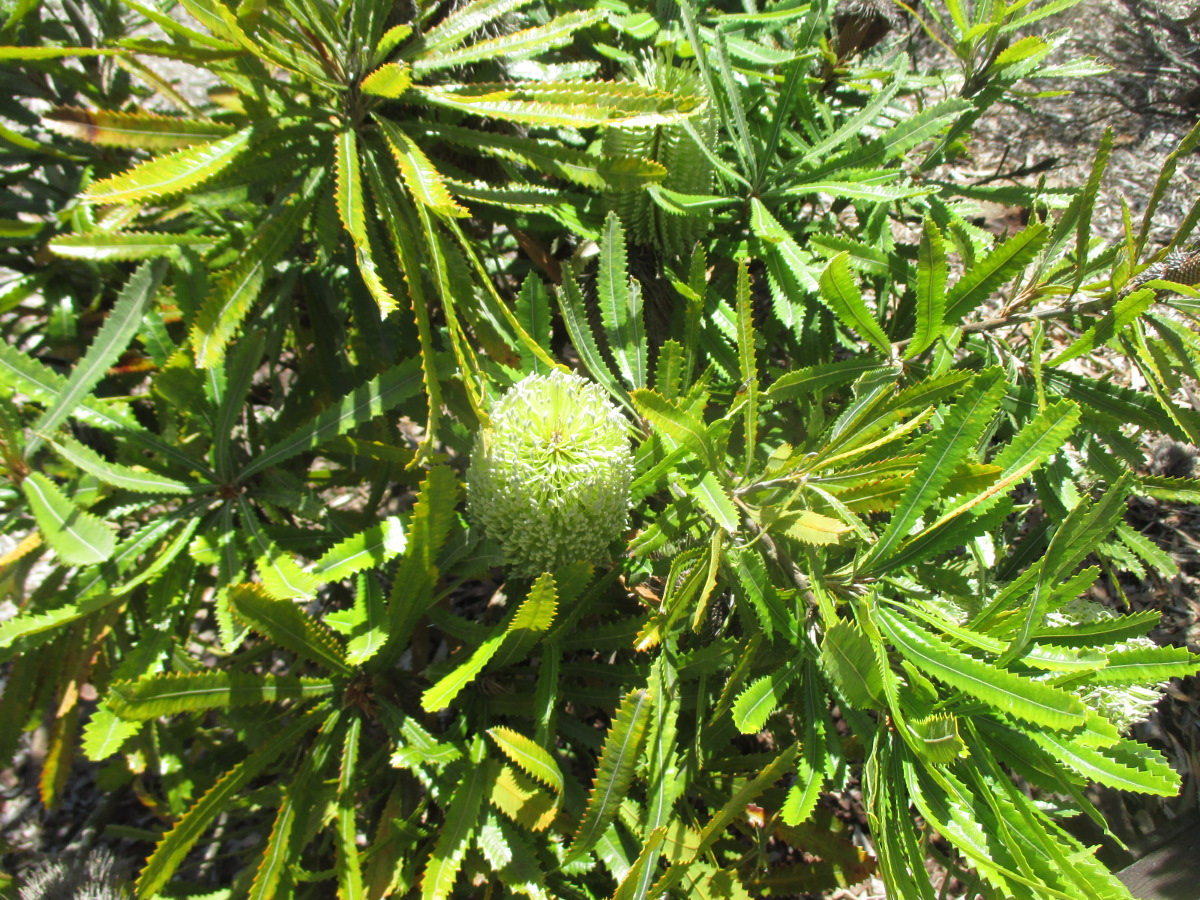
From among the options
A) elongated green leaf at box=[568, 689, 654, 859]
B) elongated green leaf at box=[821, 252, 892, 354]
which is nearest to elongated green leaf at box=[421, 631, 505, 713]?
elongated green leaf at box=[568, 689, 654, 859]

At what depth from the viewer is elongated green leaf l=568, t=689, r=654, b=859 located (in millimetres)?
1021

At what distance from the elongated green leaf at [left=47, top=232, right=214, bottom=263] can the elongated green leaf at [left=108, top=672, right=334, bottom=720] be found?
74 cm

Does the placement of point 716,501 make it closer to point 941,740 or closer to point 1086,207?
point 941,740

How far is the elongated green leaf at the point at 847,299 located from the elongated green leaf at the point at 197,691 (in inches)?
44.6

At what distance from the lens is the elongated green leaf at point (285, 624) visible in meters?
1.06

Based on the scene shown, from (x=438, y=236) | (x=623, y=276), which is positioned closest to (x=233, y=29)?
(x=438, y=236)

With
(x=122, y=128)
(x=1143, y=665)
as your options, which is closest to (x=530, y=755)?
(x=1143, y=665)

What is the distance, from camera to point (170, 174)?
3.57 feet

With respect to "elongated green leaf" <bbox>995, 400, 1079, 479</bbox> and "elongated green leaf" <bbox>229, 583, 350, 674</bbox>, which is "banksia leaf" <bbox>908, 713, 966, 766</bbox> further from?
"elongated green leaf" <bbox>229, 583, 350, 674</bbox>

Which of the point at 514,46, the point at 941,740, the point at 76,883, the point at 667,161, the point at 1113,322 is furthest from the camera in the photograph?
the point at 76,883

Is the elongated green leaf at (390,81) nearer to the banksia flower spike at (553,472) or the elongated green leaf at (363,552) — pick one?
the banksia flower spike at (553,472)

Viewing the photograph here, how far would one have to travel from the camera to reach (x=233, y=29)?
38.6 inches

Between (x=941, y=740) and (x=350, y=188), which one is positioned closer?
(x=941, y=740)

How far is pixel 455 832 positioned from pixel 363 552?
19.1 inches
